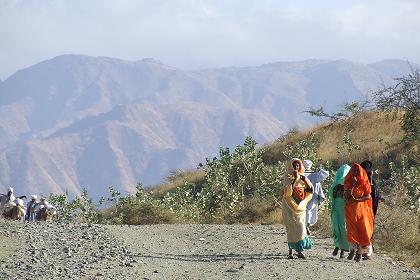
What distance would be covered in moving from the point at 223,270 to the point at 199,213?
819 cm

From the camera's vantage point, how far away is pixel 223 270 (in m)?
10.3

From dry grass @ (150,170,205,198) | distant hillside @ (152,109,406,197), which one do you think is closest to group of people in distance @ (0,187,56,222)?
distant hillside @ (152,109,406,197)

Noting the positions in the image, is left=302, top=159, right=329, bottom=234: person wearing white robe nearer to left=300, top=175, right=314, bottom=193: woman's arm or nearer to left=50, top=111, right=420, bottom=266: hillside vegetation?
left=50, top=111, right=420, bottom=266: hillside vegetation

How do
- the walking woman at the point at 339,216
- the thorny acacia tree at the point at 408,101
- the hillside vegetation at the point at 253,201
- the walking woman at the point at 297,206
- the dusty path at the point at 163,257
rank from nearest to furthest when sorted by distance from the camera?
the dusty path at the point at 163,257 → the walking woman at the point at 297,206 → the walking woman at the point at 339,216 → the hillside vegetation at the point at 253,201 → the thorny acacia tree at the point at 408,101

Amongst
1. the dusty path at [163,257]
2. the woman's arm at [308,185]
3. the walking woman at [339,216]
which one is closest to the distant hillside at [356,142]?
the dusty path at [163,257]

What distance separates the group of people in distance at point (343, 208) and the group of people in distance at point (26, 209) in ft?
34.7

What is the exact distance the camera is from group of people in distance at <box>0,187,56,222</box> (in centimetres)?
2022

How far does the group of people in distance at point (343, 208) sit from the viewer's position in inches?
433

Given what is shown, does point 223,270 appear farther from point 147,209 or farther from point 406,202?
point 147,209

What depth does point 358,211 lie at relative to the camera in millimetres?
11008

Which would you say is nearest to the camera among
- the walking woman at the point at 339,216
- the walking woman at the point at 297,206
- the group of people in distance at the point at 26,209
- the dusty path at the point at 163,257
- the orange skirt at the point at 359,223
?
the dusty path at the point at 163,257

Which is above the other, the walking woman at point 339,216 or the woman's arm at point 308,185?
the woman's arm at point 308,185

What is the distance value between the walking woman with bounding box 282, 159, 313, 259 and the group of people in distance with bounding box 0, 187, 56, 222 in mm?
10560

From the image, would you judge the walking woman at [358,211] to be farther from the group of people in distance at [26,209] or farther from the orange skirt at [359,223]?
the group of people in distance at [26,209]
